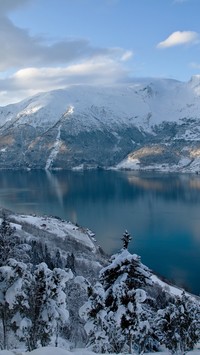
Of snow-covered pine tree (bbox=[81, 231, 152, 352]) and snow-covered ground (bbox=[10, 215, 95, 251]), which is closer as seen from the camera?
snow-covered pine tree (bbox=[81, 231, 152, 352])

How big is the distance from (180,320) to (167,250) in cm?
7768

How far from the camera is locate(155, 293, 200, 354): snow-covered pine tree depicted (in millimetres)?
26047

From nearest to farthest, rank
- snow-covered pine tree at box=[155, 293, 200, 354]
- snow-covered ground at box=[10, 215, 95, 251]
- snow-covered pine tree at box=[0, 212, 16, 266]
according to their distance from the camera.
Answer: snow-covered pine tree at box=[0, 212, 16, 266]
snow-covered pine tree at box=[155, 293, 200, 354]
snow-covered ground at box=[10, 215, 95, 251]

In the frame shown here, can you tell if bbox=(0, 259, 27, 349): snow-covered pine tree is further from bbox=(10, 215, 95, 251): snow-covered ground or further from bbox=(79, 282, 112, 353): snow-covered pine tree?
bbox=(10, 215, 95, 251): snow-covered ground

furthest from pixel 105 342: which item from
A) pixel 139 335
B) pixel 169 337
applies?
pixel 169 337

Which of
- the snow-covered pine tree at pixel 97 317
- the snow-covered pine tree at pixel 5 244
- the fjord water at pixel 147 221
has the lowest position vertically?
the fjord water at pixel 147 221

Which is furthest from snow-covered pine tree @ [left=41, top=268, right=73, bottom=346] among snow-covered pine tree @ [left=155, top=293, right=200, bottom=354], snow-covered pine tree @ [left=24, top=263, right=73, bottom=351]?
snow-covered pine tree @ [left=155, top=293, right=200, bottom=354]

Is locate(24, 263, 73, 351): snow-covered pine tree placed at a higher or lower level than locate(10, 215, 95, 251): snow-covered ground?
higher

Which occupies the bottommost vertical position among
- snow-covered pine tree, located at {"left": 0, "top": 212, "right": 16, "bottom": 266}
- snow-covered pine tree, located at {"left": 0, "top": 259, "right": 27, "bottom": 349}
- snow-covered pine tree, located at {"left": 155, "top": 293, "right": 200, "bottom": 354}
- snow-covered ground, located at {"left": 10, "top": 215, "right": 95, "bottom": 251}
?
snow-covered ground, located at {"left": 10, "top": 215, "right": 95, "bottom": 251}

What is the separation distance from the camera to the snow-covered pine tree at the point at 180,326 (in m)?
26.0

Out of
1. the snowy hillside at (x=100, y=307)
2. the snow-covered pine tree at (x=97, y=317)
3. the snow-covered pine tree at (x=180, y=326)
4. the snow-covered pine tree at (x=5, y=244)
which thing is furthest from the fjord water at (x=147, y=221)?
the snow-covered pine tree at (x=5, y=244)

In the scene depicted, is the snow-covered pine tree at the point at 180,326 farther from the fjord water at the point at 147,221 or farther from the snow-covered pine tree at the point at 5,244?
the fjord water at the point at 147,221

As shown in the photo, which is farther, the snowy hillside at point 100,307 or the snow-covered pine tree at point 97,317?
the snow-covered pine tree at point 97,317

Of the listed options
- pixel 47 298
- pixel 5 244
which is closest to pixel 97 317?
pixel 47 298
